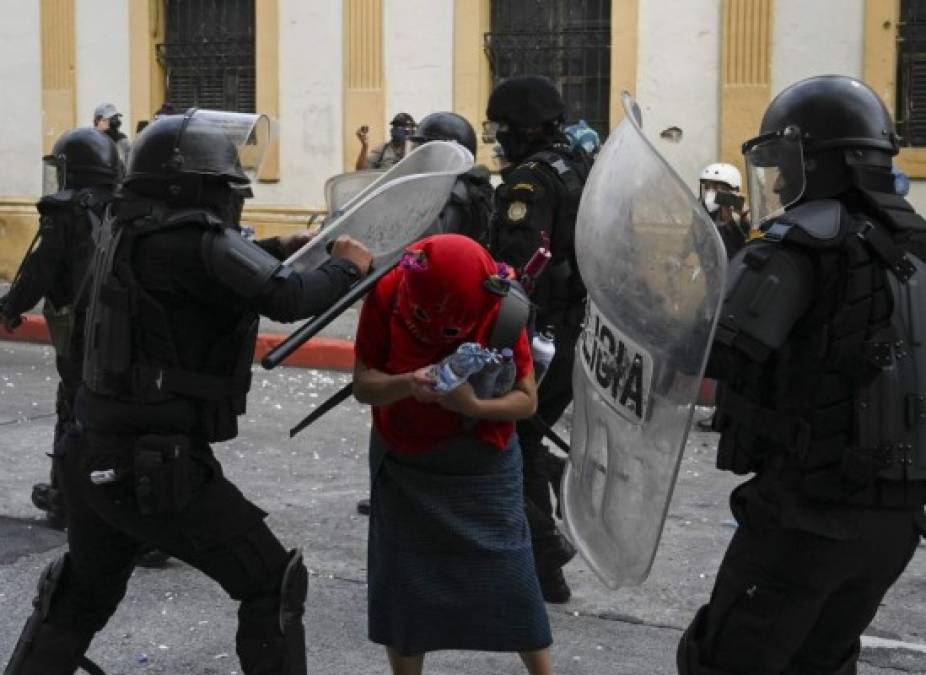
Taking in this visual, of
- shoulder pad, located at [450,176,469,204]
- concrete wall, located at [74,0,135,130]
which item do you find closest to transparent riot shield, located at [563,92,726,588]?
shoulder pad, located at [450,176,469,204]

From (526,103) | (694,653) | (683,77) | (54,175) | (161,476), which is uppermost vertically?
(683,77)

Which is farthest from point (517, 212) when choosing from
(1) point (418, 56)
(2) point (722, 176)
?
(1) point (418, 56)

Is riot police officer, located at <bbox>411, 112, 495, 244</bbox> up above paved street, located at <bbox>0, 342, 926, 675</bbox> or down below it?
above

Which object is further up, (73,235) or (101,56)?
(101,56)

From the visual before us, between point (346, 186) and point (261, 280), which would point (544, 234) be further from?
point (261, 280)

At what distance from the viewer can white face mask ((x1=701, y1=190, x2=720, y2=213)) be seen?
9.53 meters

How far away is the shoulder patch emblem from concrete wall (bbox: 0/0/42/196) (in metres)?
11.6

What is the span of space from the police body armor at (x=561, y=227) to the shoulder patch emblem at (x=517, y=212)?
0.09m

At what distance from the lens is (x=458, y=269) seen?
154 inches

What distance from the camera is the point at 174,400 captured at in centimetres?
406

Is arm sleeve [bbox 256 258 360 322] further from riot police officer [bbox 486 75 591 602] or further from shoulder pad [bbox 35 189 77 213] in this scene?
shoulder pad [bbox 35 189 77 213]

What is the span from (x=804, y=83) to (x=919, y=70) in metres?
9.58

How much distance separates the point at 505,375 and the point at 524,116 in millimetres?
2072

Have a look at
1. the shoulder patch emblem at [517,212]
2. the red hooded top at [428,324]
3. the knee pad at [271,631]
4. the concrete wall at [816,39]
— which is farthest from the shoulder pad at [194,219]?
the concrete wall at [816,39]
